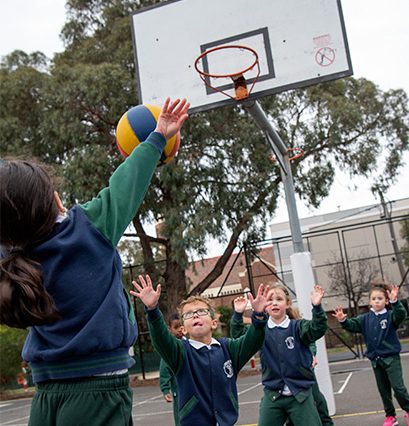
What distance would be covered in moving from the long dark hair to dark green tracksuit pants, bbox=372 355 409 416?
572cm

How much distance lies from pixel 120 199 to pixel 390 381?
18.7 feet

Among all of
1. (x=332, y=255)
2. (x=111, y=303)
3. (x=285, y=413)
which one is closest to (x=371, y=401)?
(x=285, y=413)

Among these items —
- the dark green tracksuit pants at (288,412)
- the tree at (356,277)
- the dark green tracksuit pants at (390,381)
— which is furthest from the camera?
the tree at (356,277)

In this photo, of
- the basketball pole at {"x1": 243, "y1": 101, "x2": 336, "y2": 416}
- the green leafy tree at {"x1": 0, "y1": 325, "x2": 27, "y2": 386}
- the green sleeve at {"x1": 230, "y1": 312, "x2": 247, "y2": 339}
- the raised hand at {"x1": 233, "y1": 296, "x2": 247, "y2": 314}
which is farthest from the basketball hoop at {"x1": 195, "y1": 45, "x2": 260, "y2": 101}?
the green leafy tree at {"x1": 0, "y1": 325, "x2": 27, "y2": 386}

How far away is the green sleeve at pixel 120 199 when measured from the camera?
6.84 feet

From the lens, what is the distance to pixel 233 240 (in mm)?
18469

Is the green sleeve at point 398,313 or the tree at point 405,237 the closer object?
the green sleeve at point 398,313

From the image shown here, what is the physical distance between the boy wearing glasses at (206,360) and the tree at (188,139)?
12601mm

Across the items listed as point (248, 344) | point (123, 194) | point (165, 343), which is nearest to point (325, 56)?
point (248, 344)

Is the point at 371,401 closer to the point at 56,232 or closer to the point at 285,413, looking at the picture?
the point at 285,413

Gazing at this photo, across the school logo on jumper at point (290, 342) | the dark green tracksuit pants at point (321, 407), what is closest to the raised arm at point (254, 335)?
the school logo on jumper at point (290, 342)

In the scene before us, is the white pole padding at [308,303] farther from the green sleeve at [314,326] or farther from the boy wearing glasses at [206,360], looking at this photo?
the boy wearing glasses at [206,360]

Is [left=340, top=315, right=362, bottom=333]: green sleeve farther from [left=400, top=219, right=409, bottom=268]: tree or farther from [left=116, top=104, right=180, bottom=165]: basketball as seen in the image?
[left=400, top=219, right=409, bottom=268]: tree

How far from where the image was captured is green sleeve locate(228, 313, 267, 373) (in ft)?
12.9
